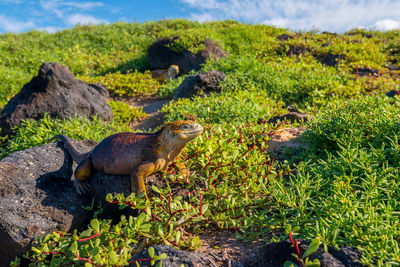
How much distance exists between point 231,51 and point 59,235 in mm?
10040

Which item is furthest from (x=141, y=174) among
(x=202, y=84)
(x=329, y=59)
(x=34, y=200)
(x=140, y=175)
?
(x=329, y=59)

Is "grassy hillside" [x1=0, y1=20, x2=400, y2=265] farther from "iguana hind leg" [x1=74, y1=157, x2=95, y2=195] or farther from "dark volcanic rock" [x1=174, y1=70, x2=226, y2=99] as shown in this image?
"iguana hind leg" [x1=74, y1=157, x2=95, y2=195]

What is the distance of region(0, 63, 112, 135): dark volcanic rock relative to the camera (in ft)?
20.4

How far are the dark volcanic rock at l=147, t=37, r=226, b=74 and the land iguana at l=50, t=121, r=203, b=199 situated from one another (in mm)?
7887

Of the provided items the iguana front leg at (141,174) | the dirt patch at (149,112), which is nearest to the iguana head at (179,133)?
the iguana front leg at (141,174)

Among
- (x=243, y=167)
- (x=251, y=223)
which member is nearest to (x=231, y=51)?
(x=243, y=167)

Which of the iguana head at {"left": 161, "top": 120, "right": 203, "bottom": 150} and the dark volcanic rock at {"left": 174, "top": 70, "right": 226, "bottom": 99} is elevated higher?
the dark volcanic rock at {"left": 174, "top": 70, "right": 226, "bottom": 99}

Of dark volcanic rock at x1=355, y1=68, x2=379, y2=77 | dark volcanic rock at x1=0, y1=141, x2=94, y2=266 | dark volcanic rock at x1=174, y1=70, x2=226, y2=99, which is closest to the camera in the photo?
dark volcanic rock at x1=0, y1=141, x2=94, y2=266

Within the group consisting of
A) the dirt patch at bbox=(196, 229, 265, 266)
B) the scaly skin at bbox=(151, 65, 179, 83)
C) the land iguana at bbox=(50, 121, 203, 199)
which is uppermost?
the scaly skin at bbox=(151, 65, 179, 83)

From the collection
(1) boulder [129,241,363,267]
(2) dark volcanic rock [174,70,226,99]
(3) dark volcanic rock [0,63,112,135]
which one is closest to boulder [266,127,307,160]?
A: (1) boulder [129,241,363,267]

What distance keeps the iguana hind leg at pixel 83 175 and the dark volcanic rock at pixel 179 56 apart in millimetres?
7875

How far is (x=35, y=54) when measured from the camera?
1309 centimetres

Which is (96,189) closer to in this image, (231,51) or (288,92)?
(288,92)

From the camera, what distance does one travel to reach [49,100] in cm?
630
